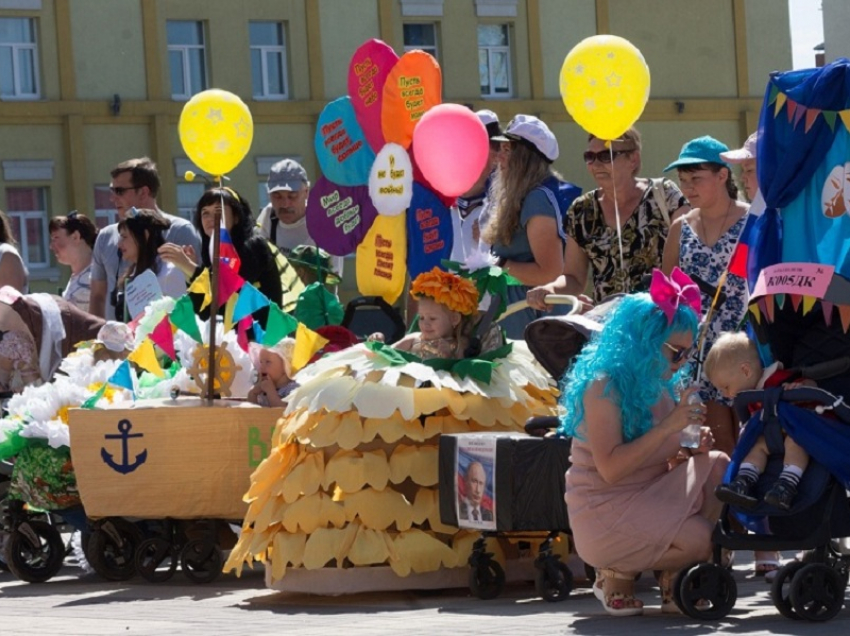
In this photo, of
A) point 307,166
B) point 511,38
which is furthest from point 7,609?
point 511,38

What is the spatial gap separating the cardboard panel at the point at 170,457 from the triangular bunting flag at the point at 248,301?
501 millimetres

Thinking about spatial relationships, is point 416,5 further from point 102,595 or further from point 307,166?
point 102,595

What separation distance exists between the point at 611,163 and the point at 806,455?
8.17 ft

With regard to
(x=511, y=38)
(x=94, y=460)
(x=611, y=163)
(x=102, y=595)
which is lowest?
(x=102, y=595)

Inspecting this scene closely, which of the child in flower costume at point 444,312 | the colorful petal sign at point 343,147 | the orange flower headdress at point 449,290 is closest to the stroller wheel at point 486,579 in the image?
the child in flower costume at point 444,312

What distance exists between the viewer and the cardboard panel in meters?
9.43

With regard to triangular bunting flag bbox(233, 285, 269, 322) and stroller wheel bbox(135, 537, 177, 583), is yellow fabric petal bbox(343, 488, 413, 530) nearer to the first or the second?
stroller wheel bbox(135, 537, 177, 583)

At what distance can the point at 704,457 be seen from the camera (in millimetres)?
7512

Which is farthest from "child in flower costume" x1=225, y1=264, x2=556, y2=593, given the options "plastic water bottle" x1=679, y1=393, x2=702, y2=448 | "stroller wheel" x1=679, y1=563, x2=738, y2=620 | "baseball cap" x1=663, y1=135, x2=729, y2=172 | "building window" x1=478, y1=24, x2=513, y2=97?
"building window" x1=478, y1=24, x2=513, y2=97

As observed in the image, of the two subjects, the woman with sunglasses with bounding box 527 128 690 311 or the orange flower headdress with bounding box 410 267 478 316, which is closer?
the orange flower headdress with bounding box 410 267 478 316

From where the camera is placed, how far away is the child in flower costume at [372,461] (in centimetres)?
846

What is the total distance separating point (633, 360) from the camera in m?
7.34

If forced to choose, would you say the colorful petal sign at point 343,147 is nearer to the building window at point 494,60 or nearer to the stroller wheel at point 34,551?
the stroller wheel at point 34,551

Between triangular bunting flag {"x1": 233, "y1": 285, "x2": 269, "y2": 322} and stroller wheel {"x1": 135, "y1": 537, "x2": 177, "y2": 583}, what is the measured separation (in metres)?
1.12
